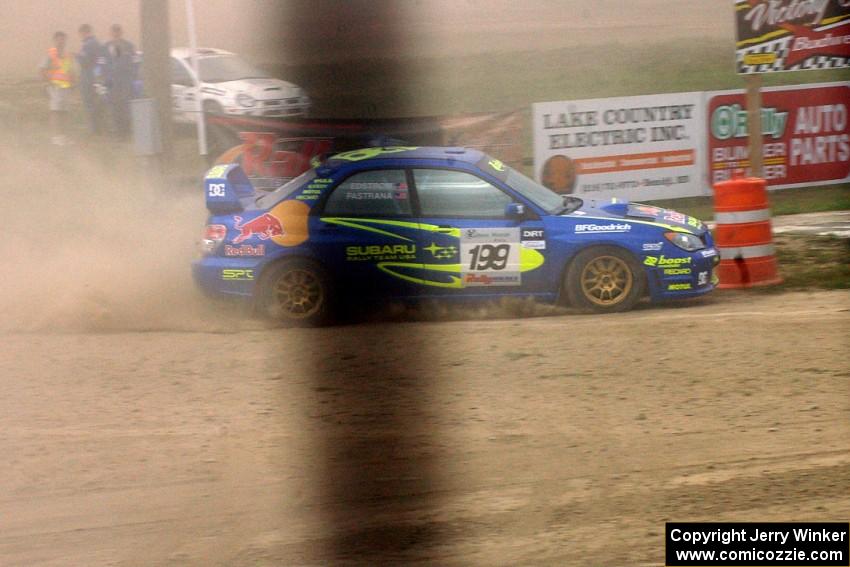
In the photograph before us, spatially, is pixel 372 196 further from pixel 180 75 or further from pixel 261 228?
pixel 180 75

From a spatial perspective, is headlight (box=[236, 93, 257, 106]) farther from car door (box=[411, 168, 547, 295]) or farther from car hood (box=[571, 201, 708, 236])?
car hood (box=[571, 201, 708, 236])

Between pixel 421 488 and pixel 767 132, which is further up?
pixel 767 132

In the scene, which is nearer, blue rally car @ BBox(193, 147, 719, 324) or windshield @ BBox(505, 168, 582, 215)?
blue rally car @ BBox(193, 147, 719, 324)

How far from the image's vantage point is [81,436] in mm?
5762

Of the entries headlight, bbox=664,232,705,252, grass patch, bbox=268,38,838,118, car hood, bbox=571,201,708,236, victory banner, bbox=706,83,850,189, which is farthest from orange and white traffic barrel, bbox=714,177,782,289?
grass patch, bbox=268,38,838,118

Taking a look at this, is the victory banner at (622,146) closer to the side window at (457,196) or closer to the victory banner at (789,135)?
the victory banner at (789,135)

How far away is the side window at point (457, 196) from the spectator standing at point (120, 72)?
22.3 feet

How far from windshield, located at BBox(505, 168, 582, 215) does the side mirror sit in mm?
140

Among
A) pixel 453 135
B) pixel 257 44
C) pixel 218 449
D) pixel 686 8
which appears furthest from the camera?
pixel 686 8

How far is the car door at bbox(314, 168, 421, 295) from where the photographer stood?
26.6ft

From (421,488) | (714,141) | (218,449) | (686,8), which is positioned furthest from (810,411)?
(686,8)

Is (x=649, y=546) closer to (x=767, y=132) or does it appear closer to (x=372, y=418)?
(x=372, y=418)

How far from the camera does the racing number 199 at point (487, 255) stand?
26.5ft

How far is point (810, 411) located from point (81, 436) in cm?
383
